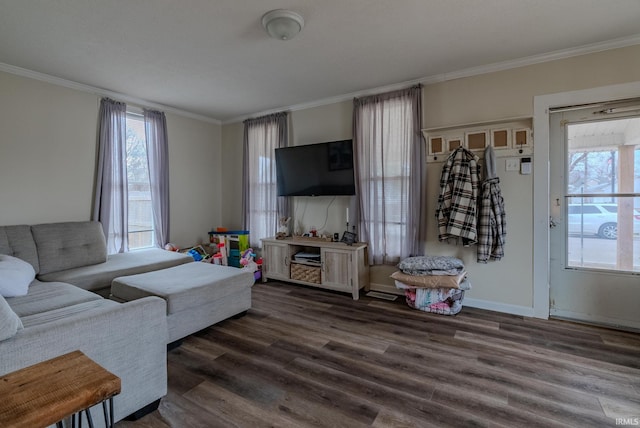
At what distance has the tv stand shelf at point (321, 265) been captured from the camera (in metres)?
3.53

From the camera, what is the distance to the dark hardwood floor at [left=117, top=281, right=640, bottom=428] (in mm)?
1662

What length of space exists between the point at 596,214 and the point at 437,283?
59.9 inches

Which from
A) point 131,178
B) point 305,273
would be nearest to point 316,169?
point 305,273

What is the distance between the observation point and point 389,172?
11.8 ft

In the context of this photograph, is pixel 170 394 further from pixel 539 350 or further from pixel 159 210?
pixel 159 210

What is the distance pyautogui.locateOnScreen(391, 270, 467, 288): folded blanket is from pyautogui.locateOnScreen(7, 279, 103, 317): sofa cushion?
269cm

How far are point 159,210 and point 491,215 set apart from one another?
4081mm

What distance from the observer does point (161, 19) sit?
2225 millimetres

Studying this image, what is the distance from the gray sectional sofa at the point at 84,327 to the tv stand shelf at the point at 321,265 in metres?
1.81

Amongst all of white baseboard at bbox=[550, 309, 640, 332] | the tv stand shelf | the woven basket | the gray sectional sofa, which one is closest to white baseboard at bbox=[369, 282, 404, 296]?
the tv stand shelf

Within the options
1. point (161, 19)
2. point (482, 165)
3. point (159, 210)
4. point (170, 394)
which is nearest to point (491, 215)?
point (482, 165)

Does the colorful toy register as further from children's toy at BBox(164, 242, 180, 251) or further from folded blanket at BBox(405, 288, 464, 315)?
folded blanket at BBox(405, 288, 464, 315)

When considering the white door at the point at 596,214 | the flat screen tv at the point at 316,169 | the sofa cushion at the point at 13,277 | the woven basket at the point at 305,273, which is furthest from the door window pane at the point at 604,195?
the sofa cushion at the point at 13,277

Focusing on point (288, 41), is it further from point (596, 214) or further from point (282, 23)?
point (596, 214)
